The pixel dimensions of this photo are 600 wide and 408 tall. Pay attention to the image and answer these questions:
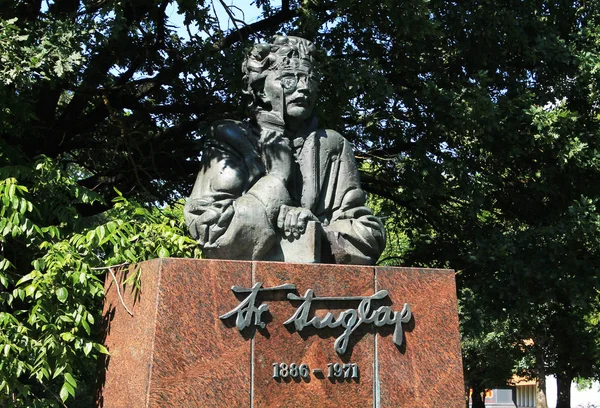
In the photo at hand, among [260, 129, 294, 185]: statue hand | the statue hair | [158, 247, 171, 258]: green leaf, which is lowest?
[158, 247, 171, 258]: green leaf

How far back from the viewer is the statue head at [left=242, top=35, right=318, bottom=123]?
6.49 m

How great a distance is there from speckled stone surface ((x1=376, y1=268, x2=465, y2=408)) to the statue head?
1450 millimetres

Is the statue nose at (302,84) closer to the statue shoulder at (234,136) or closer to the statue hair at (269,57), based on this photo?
the statue hair at (269,57)

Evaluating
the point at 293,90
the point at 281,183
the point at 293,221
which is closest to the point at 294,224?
the point at 293,221

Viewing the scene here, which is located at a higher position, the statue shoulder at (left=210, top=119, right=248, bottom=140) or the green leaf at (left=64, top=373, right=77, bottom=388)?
the statue shoulder at (left=210, top=119, right=248, bottom=140)

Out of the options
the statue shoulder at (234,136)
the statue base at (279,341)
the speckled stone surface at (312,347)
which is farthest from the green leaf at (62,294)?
the speckled stone surface at (312,347)

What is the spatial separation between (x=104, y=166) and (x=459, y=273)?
4.86 m

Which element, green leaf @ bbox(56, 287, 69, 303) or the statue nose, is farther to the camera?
the statue nose

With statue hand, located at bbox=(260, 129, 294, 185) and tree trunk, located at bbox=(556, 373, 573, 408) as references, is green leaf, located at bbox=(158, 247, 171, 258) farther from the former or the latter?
tree trunk, located at bbox=(556, 373, 573, 408)

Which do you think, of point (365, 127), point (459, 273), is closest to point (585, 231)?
point (459, 273)

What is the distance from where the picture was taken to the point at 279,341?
5.50 m

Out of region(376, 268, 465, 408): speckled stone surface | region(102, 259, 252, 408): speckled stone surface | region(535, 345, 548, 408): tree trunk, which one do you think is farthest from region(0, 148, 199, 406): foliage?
region(535, 345, 548, 408): tree trunk

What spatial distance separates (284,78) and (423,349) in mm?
2237

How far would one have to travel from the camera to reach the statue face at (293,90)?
647 centimetres
